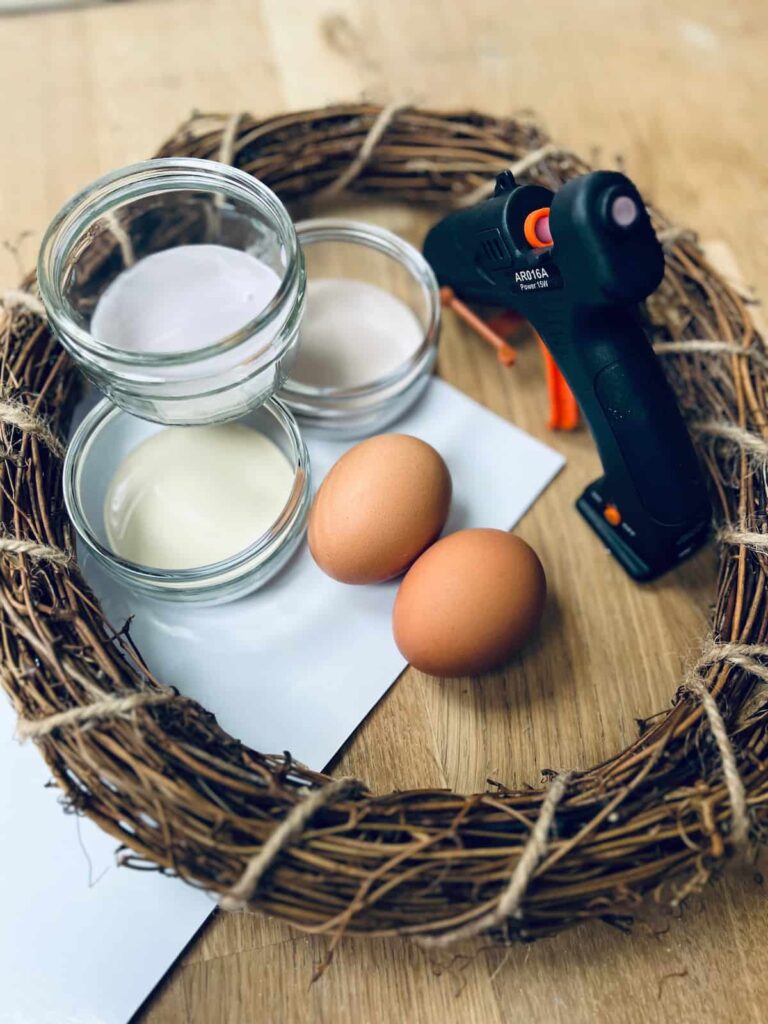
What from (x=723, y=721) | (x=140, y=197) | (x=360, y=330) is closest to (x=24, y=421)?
(x=140, y=197)

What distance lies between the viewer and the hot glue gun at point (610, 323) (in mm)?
622

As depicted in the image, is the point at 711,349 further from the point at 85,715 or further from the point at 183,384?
the point at 85,715

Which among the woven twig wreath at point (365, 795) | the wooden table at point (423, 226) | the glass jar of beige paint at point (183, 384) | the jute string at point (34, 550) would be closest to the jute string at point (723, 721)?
the woven twig wreath at point (365, 795)

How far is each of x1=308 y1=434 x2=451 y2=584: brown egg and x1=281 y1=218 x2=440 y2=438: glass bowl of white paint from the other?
104 mm

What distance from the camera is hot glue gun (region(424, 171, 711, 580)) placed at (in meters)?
0.62

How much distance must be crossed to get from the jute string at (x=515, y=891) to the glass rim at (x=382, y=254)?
407mm

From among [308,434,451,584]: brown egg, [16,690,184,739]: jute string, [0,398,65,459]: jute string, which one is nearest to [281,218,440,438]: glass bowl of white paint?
[308,434,451,584]: brown egg

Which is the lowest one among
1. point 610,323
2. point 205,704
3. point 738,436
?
point 205,704

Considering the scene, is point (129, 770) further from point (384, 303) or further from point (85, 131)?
point (85, 131)

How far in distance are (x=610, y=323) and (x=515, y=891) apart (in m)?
0.42

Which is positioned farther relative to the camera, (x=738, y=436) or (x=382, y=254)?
(x=382, y=254)

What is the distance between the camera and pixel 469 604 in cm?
65

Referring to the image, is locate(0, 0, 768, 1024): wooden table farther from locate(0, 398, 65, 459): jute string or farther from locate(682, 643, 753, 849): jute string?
locate(0, 398, 65, 459): jute string

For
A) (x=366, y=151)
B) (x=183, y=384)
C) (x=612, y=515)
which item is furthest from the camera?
(x=366, y=151)
